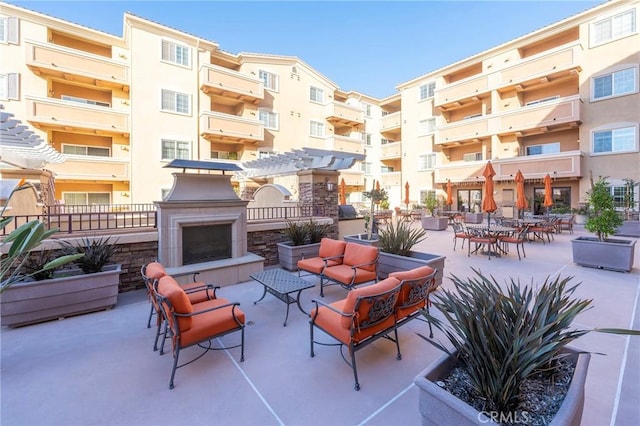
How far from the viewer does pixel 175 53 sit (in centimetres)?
1656

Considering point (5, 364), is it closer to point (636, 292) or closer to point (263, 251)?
point (263, 251)

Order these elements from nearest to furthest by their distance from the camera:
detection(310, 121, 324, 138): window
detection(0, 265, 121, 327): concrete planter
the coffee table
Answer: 1. detection(0, 265, 121, 327): concrete planter
2. the coffee table
3. detection(310, 121, 324, 138): window

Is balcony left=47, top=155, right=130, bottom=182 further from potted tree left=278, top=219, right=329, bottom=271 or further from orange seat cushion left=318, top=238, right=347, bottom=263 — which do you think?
orange seat cushion left=318, top=238, right=347, bottom=263

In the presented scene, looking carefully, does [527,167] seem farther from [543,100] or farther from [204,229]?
[204,229]

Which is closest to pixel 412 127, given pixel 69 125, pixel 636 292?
pixel 636 292

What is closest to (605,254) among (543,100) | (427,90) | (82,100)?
(543,100)

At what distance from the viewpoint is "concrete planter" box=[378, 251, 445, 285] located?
537 centimetres

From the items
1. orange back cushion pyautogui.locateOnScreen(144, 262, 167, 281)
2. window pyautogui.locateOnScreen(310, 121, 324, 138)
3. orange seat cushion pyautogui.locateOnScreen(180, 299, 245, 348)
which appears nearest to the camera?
orange seat cushion pyautogui.locateOnScreen(180, 299, 245, 348)

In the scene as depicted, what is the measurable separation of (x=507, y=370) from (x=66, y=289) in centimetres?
602

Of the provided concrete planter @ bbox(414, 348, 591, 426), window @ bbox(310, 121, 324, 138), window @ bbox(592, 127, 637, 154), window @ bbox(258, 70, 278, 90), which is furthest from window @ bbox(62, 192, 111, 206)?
window @ bbox(592, 127, 637, 154)

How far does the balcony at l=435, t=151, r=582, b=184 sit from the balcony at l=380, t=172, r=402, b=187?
5753mm

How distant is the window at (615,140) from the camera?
15.2 meters

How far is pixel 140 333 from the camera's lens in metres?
3.99

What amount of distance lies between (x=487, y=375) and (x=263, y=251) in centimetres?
657
